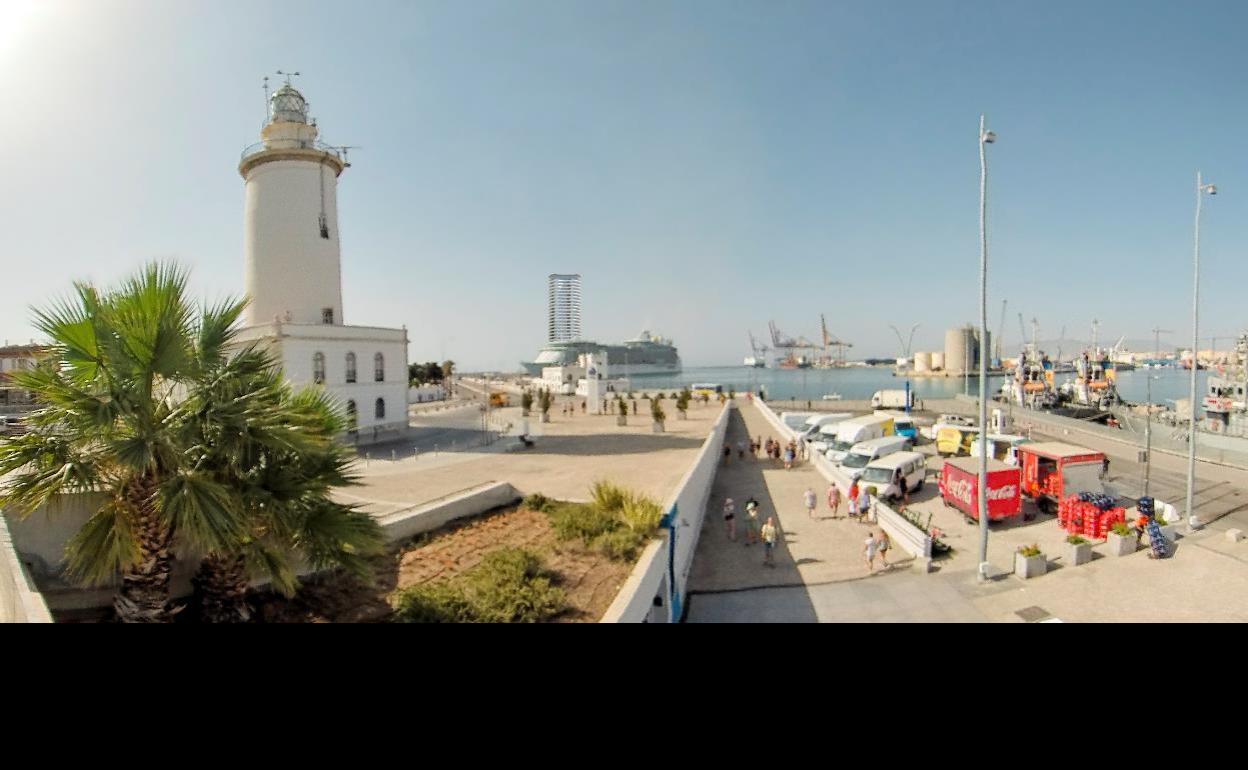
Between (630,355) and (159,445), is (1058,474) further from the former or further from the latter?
(630,355)

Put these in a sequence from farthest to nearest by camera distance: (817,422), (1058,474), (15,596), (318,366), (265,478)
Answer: (817,422) < (318,366) < (1058,474) < (265,478) < (15,596)

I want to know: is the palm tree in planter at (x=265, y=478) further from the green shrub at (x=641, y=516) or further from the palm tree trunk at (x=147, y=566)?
the green shrub at (x=641, y=516)

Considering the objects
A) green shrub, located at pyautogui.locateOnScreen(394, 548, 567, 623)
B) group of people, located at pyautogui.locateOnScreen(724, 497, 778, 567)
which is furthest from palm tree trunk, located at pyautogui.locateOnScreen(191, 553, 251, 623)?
group of people, located at pyautogui.locateOnScreen(724, 497, 778, 567)

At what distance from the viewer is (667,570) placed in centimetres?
578

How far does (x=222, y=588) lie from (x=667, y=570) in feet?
12.2

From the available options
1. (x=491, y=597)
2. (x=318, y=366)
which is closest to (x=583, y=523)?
(x=491, y=597)

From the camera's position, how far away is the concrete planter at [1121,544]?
7281 mm

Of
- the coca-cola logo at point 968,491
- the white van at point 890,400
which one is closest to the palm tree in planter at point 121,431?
the coca-cola logo at point 968,491

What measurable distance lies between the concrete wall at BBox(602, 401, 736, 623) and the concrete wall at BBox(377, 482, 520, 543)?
8.04 feet
